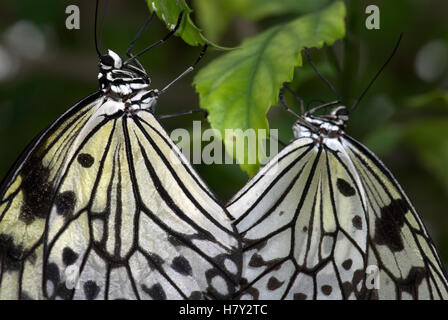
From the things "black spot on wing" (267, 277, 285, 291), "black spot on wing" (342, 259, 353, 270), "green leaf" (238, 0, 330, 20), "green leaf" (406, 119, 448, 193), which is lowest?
"black spot on wing" (267, 277, 285, 291)

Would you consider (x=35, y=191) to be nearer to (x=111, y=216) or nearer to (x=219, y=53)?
(x=111, y=216)

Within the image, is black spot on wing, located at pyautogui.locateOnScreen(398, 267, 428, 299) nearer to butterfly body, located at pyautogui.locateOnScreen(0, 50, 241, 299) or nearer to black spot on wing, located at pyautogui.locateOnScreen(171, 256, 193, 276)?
butterfly body, located at pyautogui.locateOnScreen(0, 50, 241, 299)

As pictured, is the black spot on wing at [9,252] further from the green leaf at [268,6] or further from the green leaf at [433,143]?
the green leaf at [433,143]

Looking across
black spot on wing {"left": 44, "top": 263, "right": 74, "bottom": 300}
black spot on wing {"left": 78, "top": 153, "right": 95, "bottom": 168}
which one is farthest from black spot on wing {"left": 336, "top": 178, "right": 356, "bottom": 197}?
black spot on wing {"left": 44, "top": 263, "right": 74, "bottom": 300}

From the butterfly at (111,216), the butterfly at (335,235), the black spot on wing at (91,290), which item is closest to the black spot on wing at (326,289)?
the butterfly at (335,235)

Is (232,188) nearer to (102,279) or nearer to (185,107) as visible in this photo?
(185,107)

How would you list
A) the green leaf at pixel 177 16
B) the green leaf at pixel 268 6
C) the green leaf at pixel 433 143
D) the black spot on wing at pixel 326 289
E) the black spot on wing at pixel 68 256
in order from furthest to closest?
the green leaf at pixel 433 143, the green leaf at pixel 268 6, the black spot on wing at pixel 326 289, the black spot on wing at pixel 68 256, the green leaf at pixel 177 16

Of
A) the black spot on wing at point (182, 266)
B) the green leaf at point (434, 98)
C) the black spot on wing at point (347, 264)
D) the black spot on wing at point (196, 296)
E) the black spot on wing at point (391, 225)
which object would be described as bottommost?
the black spot on wing at point (196, 296)

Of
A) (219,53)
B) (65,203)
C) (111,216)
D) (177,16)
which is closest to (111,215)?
(111,216)

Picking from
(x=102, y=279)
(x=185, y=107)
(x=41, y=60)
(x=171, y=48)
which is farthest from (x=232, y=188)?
(x=102, y=279)
